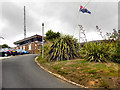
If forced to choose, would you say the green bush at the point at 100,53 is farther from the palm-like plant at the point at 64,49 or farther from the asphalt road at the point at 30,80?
the asphalt road at the point at 30,80

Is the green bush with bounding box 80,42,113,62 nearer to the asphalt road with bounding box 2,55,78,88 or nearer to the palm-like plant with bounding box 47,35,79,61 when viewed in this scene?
the palm-like plant with bounding box 47,35,79,61

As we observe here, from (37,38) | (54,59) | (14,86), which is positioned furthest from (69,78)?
(37,38)

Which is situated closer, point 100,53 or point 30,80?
point 30,80

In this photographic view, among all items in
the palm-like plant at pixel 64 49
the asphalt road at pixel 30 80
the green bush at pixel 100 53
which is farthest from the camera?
the palm-like plant at pixel 64 49

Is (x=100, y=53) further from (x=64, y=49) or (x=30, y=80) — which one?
(x=30, y=80)

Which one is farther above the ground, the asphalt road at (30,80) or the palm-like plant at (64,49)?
the palm-like plant at (64,49)

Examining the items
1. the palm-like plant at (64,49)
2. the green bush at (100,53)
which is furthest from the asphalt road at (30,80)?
the green bush at (100,53)

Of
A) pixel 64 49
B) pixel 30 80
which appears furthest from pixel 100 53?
pixel 30 80

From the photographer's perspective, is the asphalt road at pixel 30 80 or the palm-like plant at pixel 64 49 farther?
the palm-like plant at pixel 64 49

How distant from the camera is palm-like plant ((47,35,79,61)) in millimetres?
9492

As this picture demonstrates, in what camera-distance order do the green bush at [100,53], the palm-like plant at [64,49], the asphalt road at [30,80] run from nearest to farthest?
1. the asphalt road at [30,80]
2. the green bush at [100,53]
3. the palm-like plant at [64,49]

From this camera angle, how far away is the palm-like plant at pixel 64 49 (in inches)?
374

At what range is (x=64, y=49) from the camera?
9680mm

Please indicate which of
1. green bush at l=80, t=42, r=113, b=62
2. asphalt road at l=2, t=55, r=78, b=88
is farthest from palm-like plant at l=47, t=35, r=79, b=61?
asphalt road at l=2, t=55, r=78, b=88
